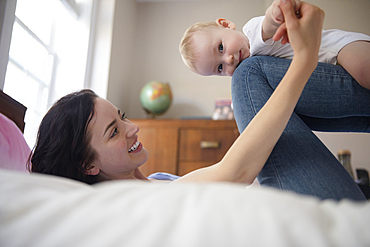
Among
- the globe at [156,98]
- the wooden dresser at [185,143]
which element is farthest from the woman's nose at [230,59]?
the globe at [156,98]

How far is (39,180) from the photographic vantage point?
1.13 feet

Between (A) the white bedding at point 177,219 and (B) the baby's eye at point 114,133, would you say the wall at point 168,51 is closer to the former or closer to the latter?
(B) the baby's eye at point 114,133

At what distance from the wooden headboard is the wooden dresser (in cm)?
148

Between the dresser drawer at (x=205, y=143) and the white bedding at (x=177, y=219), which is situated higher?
the dresser drawer at (x=205, y=143)

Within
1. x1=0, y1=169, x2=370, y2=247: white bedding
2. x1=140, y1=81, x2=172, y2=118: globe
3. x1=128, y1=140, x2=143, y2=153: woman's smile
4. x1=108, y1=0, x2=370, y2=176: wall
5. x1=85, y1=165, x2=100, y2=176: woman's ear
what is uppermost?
x1=108, y1=0, x2=370, y2=176: wall

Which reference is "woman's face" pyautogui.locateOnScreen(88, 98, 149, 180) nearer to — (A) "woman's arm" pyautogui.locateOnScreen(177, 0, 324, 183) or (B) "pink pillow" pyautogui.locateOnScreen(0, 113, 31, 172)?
(B) "pink pillow" pyautogui.locateOnScreen(0, 113, 31, 172)

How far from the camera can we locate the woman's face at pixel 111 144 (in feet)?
3.21

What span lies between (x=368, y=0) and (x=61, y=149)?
3.25m

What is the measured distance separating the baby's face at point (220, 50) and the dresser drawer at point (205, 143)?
1.52 m

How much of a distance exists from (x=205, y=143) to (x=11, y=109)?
1686 mm

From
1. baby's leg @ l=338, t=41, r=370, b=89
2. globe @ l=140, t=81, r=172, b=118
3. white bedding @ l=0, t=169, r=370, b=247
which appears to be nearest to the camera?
white bedding @ l=0, t=169, r=370, b=247

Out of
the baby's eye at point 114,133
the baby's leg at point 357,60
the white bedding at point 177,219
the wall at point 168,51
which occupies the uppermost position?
the wall at point 168,51

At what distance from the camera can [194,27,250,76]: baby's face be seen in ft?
3.58

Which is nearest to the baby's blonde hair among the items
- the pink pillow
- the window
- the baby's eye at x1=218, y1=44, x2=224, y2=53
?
the baby's eye at x1=218, y1=44, x2=224, y2=53
